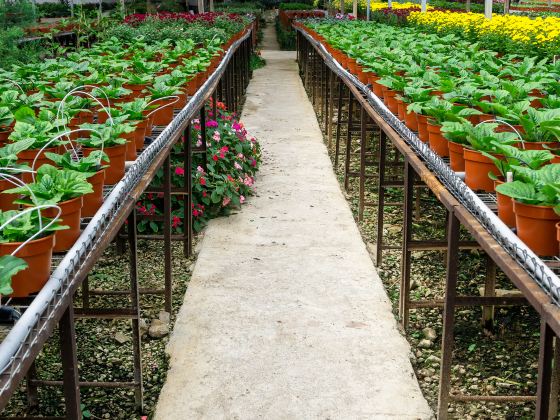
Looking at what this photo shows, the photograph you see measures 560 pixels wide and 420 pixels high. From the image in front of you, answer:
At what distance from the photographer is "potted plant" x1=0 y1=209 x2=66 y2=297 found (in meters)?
2.00

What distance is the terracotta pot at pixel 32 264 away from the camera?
200 cm

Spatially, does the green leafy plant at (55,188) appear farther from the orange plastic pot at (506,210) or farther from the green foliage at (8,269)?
the orange plastic pot at (506,210)

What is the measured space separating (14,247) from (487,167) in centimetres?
185

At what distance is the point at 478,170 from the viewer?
2982 millimetres

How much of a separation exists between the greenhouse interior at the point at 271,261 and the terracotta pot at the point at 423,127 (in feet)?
0.09

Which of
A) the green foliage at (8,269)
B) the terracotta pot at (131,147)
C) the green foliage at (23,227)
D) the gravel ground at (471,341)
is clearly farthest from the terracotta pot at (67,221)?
the gravel ground at (471,341)

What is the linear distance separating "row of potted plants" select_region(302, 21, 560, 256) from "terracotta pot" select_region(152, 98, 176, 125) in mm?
1416

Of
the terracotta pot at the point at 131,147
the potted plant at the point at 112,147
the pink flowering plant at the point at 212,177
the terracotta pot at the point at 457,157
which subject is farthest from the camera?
the pink flowering plant at the point at 212,177

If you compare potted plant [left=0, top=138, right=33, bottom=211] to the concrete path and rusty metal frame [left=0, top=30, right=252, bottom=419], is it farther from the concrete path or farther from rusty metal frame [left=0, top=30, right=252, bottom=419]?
the concrete path

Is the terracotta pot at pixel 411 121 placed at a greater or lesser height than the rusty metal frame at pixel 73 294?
greater

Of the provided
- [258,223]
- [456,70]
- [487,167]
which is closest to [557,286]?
[487,167]

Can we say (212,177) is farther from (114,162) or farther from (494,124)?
(494,124)

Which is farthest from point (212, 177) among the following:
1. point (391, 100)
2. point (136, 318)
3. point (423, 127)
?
point (136, 318)

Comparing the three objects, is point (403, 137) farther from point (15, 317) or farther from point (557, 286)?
point (15, 317)
